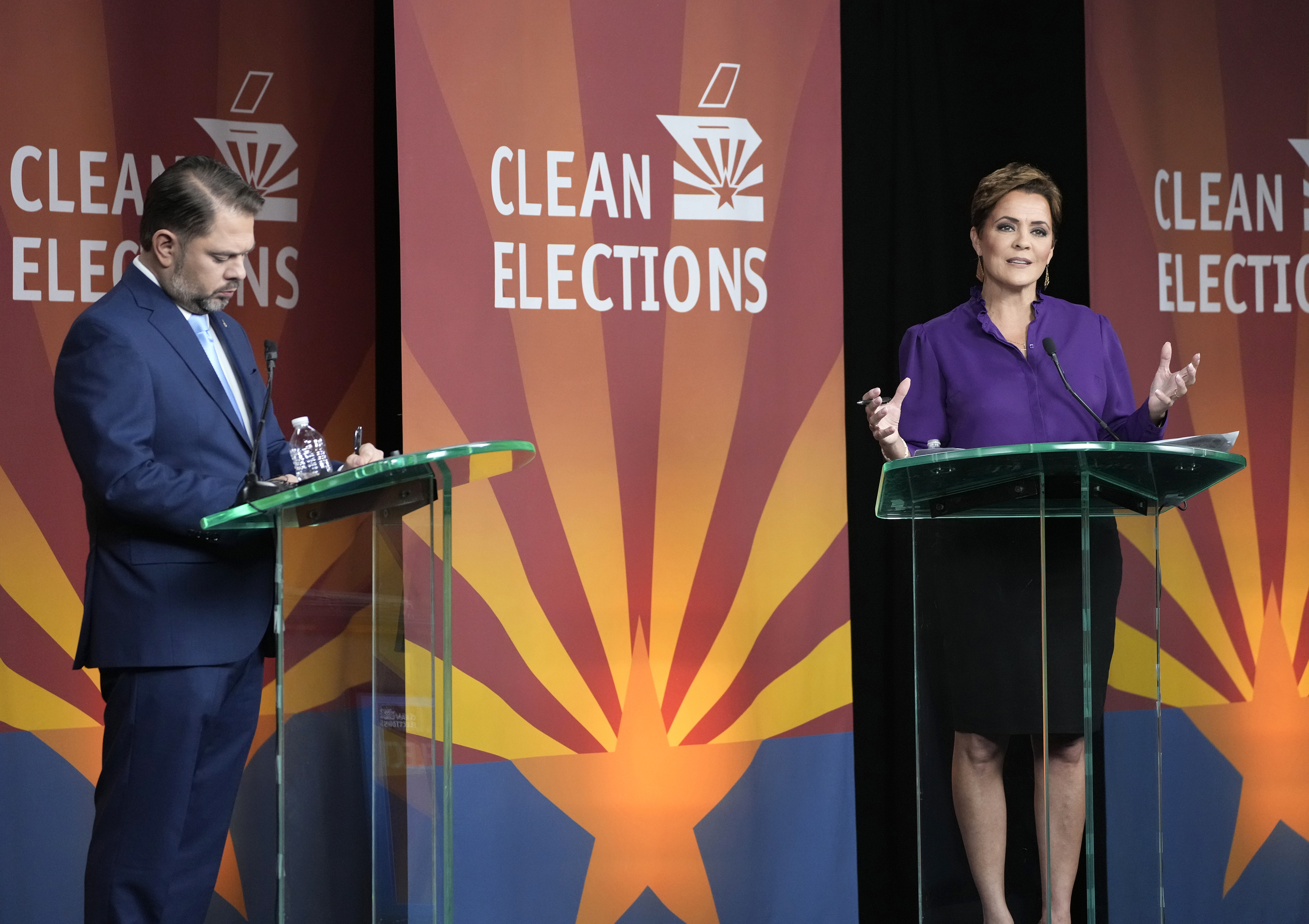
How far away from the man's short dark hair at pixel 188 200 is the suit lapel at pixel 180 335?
3.0 inches

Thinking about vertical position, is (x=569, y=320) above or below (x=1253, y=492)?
above

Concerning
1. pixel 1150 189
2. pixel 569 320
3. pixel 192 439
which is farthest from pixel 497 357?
pixel 1150 189

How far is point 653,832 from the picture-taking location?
3318 millimetres

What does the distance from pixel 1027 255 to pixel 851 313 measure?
3.51ft

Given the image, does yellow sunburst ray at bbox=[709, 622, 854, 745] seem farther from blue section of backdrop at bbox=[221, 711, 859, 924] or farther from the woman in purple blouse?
the woman in purple blouse

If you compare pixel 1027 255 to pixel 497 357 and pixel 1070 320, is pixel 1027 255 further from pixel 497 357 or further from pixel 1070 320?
pixel 497 357

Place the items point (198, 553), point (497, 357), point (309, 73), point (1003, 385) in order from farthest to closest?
point (309, 73), point (497, 357), point (1003, 385), point (198, 553)

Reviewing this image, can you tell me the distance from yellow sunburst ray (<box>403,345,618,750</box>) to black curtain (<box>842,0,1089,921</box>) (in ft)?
3.27

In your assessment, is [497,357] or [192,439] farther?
[497,357]

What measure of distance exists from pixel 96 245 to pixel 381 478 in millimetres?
2074

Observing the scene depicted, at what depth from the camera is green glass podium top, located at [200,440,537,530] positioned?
1.74m

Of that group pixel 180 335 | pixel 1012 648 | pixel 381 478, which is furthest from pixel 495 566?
pixel 1012 648

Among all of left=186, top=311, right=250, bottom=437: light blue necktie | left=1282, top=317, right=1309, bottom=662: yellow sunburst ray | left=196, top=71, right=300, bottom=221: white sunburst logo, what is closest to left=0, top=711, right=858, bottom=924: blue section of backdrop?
left=1282, top=317, right=1309, bottom=662: yellow sunburst ray

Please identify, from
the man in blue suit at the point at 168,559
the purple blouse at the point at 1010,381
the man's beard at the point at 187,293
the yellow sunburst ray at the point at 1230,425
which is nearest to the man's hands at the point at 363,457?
the man in blue suit at the point at 168,559
